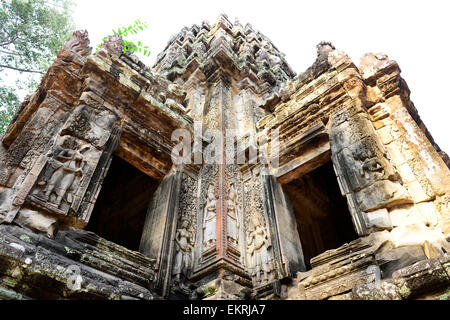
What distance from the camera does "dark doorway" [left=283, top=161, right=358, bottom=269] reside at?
23.9 ft

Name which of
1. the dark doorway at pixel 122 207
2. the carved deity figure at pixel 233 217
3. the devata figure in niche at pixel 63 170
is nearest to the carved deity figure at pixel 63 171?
the devata figure in niche at pixel 63 170

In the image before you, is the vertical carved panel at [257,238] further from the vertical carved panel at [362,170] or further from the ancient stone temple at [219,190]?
the vertical carved panel at [362,170]

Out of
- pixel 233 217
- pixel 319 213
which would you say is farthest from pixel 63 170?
pixel 319 213

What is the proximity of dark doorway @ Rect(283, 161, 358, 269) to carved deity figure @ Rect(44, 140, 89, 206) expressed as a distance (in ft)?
14.0

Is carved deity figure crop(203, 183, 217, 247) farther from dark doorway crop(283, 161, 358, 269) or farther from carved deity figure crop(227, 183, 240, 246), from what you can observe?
dark doorway crop(283, 161, 358, 269)

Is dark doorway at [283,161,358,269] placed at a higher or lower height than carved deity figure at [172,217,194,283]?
higher

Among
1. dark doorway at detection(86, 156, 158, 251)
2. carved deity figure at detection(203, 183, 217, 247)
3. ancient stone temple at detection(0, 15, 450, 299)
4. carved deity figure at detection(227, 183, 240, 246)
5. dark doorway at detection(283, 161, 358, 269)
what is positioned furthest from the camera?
dark doorway at detection(86, 156, 158, 251)

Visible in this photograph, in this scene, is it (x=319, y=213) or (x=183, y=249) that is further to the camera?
(x=319, y=213)

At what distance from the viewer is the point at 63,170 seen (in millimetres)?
4199

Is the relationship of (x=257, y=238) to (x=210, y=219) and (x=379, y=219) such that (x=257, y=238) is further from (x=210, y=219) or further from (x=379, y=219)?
(x=379, y=219)

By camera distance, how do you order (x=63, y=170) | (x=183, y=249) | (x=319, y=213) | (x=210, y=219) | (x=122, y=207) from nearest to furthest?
(x=63, y=170)
(x=183, y=249)
(x=210, y=219)
(x=319, y=213)
(x=122, y=207)

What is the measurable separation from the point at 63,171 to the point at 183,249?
7.53ft

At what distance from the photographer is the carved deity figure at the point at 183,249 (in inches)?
193

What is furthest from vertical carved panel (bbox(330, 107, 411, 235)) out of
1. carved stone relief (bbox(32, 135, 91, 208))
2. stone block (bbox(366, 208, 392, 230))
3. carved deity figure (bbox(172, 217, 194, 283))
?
carved stone relief (bbox(32, 135, 91, 208))
